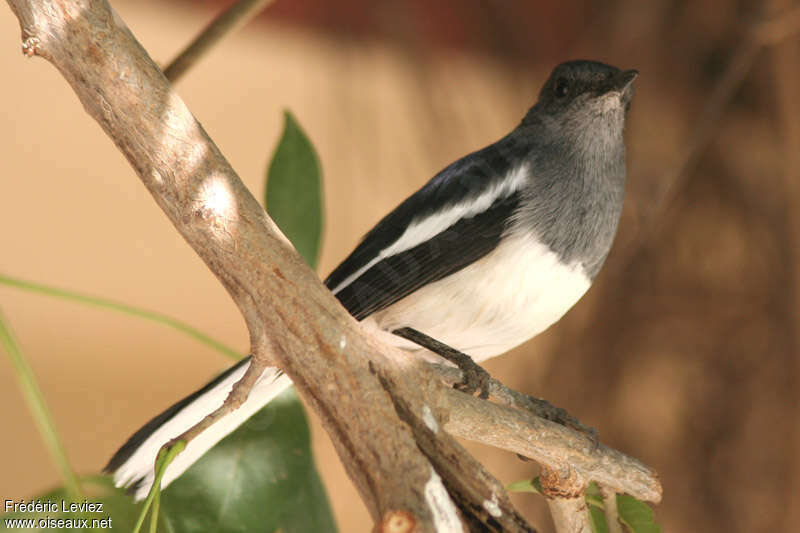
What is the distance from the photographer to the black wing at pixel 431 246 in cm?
82

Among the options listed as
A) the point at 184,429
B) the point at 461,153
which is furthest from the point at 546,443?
the point at 461,153

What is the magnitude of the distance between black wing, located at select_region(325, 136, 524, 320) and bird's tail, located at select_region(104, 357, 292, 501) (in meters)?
0.13

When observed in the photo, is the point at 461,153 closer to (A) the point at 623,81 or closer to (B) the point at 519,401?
(A) the point at 623,81

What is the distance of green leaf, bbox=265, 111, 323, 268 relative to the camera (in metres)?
0.85

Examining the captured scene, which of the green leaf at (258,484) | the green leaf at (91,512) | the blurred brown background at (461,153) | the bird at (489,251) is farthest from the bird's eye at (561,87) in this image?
the blurred brown background at (461,153)

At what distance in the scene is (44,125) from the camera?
1.74 m

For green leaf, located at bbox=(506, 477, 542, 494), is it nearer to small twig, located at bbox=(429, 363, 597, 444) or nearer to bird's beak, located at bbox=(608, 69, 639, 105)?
small twig, located at bbox=(429, 363, 597, 444)

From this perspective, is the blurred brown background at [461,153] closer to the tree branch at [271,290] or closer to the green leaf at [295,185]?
the green leaf at [295,185]

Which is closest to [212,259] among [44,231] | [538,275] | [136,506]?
[136,506]

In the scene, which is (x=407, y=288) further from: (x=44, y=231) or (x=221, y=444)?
(x=44, y=231)

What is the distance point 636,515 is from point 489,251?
29 centimetres

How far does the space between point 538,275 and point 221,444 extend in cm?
36

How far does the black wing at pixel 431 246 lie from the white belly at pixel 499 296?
0.05ft

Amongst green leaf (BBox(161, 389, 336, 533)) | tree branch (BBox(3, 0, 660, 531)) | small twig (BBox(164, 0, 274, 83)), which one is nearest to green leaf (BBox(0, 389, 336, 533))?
green leaf (BBox(161, 389, 336, 533))
